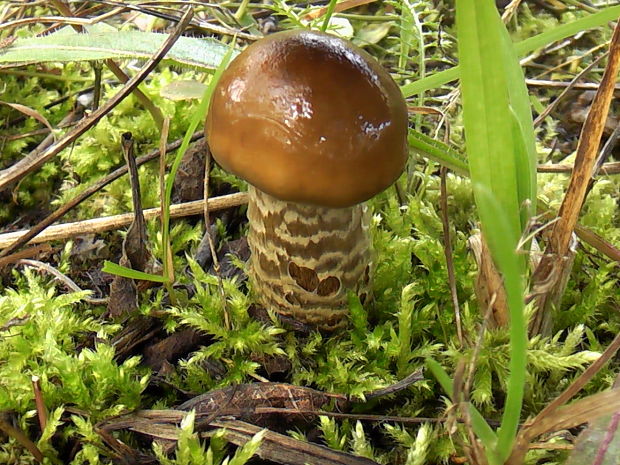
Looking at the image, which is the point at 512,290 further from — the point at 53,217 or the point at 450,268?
the point at 53,217

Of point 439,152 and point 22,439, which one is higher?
point 439,152

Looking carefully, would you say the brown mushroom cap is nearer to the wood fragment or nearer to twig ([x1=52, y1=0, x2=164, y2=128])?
the wood fragment

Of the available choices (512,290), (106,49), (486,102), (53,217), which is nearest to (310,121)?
(486,102)

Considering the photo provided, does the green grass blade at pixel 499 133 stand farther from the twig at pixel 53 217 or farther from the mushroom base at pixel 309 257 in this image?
the twig at pixel 53 217

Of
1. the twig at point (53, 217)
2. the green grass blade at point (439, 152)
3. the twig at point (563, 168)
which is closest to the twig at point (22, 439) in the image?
the twig at point (53, 217)

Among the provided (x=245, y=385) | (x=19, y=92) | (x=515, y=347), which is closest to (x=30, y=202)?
(x=19, y=92)

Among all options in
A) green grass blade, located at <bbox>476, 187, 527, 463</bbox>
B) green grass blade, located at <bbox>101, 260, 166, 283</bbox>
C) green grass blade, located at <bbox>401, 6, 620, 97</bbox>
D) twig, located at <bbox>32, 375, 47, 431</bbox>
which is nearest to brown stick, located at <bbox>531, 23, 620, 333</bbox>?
green grass blade, located at <bbox>401, 6, 620, 97</bbox>
